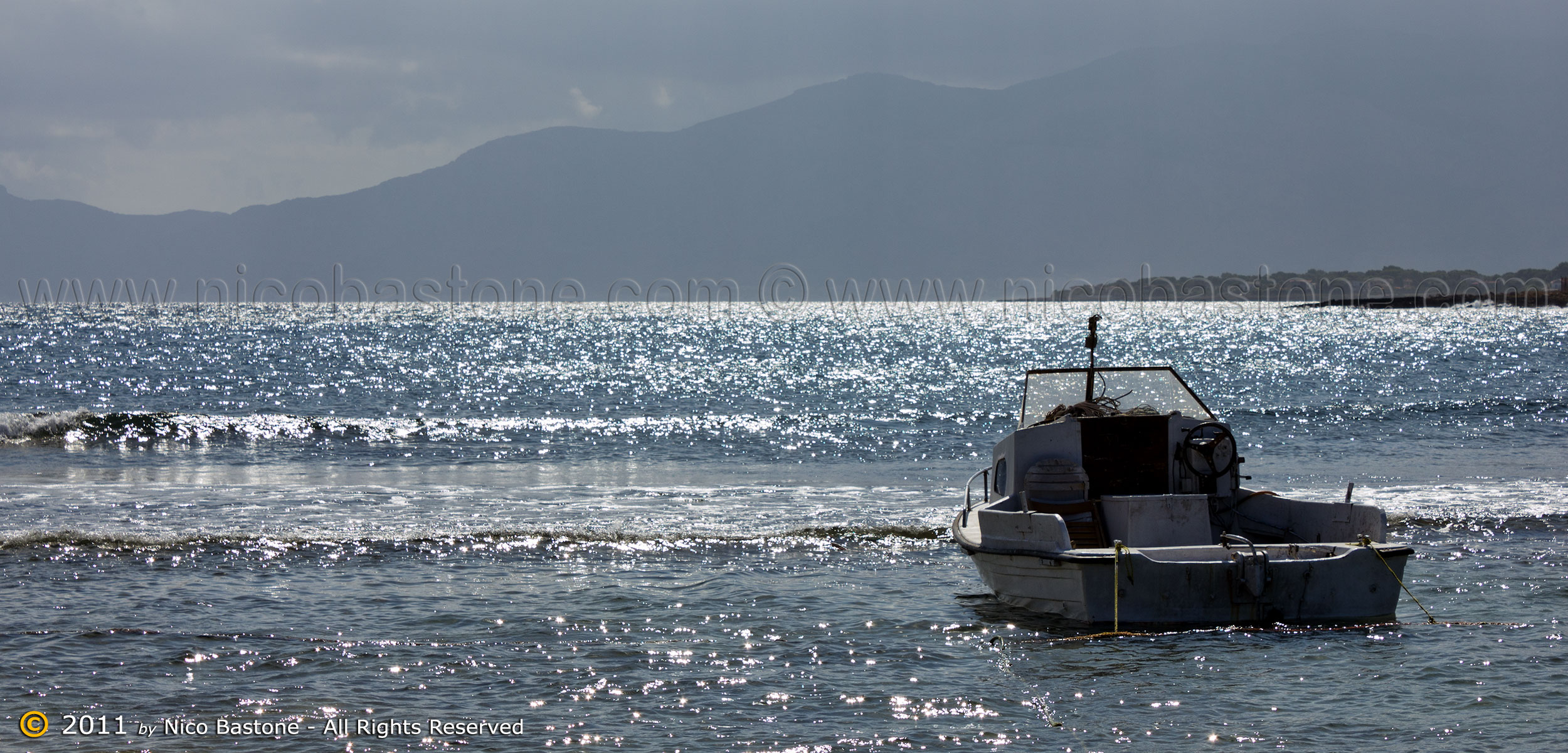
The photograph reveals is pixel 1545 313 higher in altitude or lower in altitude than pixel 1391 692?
higher

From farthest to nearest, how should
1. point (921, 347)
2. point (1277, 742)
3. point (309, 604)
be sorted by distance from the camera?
point (921, 347), point (309, 604), point (1277, 742)

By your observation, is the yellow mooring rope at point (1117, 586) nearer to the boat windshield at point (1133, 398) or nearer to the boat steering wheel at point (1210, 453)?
the boat steering wheel at point (1210, 453)

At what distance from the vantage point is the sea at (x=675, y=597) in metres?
9.48

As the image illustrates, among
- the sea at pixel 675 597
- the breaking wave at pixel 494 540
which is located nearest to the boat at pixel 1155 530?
the sea at pixel 675 597

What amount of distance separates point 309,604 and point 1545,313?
18527 centimetres

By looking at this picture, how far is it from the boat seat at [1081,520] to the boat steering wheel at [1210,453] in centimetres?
137

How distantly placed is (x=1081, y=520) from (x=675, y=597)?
195 inches

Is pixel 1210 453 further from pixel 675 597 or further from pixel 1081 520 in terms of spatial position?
pixel 675 597

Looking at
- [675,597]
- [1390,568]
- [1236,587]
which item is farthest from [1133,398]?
[675,597]

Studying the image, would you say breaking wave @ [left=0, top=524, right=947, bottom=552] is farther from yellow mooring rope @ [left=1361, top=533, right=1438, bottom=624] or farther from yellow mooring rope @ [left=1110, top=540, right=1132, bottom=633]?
yellow mooring rope @ [left=1361, top=533, right=1438, bottom=624]

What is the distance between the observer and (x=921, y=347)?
95.1 m

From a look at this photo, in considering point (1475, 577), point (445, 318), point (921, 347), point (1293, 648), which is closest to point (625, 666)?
point (1293, 648)

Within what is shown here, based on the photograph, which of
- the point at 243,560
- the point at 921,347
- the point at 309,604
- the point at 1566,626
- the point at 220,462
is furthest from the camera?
the point at 921,347

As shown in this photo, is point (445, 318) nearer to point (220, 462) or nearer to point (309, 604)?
point (220, 462)
